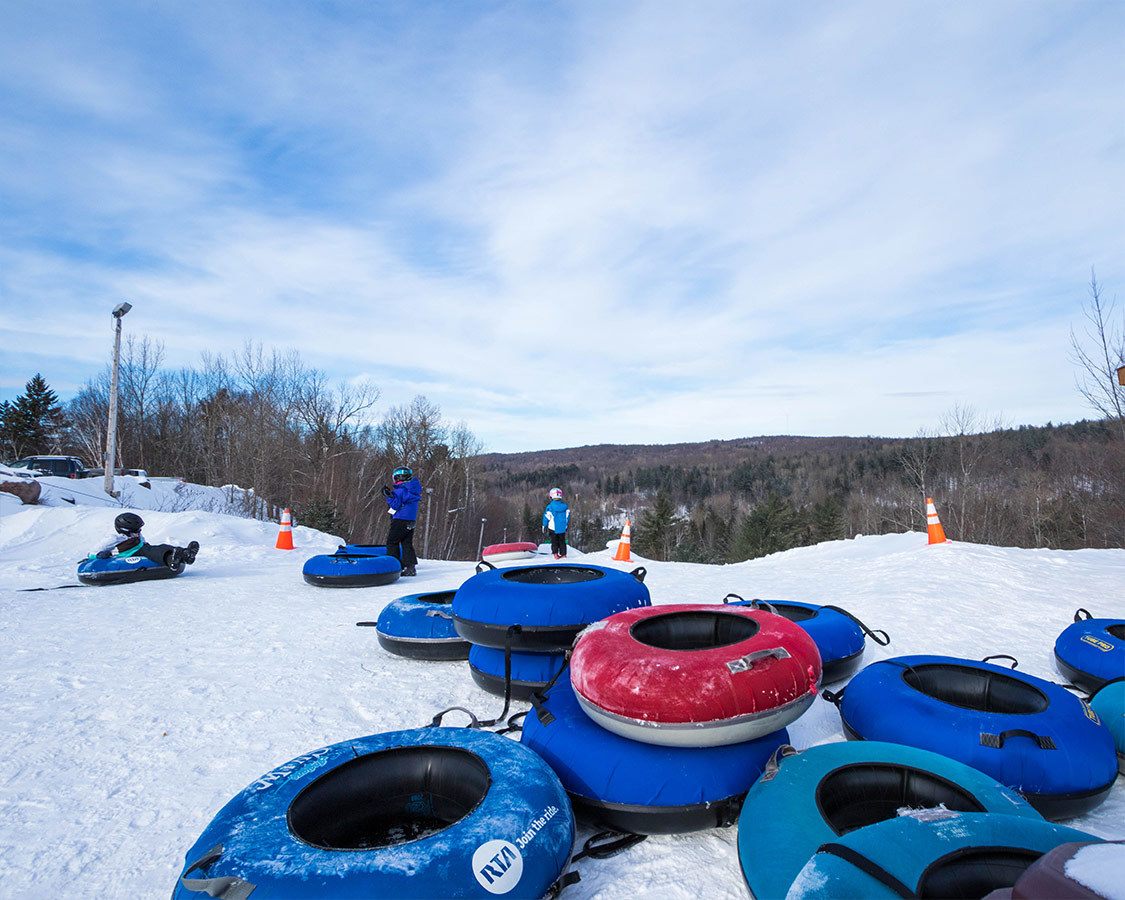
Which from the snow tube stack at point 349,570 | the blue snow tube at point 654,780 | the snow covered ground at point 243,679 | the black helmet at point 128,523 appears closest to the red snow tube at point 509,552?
the snow covered ground at point 243,679

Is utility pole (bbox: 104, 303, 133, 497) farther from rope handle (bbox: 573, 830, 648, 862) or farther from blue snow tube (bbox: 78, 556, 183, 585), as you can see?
rope handle (bbox: 573, 830, 648, 862)

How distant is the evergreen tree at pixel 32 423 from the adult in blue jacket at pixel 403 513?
43384mm

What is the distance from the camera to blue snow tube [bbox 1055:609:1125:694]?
3457 millimetres

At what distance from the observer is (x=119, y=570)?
7.64 meters

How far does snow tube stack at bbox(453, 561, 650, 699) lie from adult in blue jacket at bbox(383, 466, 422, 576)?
5064 mm

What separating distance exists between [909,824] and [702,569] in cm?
704

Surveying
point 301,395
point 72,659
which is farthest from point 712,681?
point 301,395

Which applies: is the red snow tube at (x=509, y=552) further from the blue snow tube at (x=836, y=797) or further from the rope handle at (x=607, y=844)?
the blue snow tube at (x=836, y=797)

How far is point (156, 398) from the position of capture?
115 feet

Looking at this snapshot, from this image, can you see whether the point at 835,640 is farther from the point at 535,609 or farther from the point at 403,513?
the point at 403,513

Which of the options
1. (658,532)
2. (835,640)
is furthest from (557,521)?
(658,532)

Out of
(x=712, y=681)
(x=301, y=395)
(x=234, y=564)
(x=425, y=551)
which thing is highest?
(x=301, y=395)

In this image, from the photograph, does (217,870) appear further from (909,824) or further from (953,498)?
(953,498)

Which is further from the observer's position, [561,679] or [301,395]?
[301,395]
